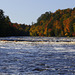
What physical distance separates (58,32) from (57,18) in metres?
17.9

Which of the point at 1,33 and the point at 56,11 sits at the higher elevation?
the point at 56,11

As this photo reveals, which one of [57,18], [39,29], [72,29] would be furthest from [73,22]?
[39,29]

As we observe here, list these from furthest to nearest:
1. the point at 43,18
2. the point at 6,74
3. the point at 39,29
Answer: the point at 43,18
the point at 39,29
the point at 6,74

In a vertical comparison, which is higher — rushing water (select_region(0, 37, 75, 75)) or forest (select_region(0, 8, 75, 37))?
forest (select_region(0, 8, 75, 37))

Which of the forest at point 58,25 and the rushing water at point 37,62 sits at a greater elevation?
the forest at point 58,25

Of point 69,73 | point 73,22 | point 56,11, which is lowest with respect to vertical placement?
point 69,73

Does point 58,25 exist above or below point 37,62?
above

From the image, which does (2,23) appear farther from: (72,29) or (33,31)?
(33,31)

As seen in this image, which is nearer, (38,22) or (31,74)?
(31,74)

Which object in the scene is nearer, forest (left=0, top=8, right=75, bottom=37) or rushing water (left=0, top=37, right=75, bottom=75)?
rushing water (left=0, top=37, right=75, bottom=75)

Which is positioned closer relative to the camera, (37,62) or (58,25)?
(37,62)

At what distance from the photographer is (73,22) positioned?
315ft

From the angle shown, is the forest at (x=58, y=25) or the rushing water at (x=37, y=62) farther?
the forest at (x=58, y=25)

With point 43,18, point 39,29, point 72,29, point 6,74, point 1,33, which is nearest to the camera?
point 6,74
